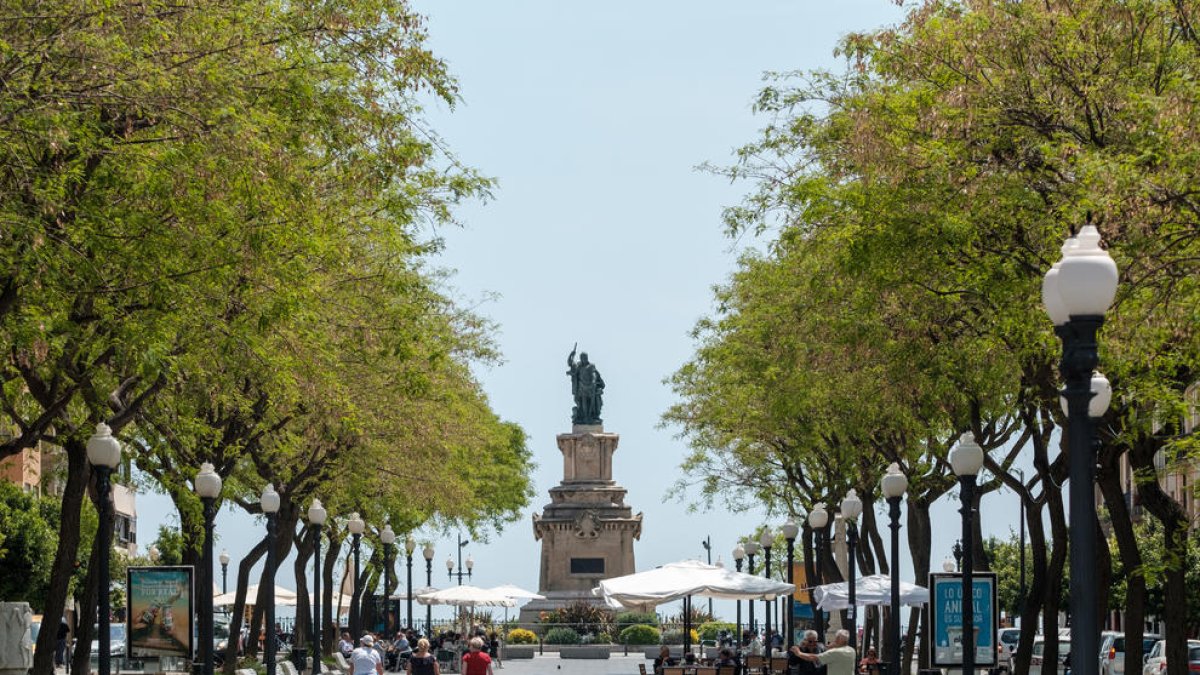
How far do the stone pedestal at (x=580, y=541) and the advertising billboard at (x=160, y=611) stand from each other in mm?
56961

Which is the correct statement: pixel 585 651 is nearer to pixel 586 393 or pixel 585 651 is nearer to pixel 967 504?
pixel 586 393

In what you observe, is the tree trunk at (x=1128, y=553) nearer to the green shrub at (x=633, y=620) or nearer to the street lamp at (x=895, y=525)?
the street lamp at (x=895, y=525)

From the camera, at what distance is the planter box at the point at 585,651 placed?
248ft

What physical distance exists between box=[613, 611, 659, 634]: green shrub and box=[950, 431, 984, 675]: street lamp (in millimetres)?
56707

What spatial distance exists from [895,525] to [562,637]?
49.9m

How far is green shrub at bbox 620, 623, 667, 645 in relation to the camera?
80.0m

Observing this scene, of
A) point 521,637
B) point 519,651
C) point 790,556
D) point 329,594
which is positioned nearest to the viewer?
point 790,556

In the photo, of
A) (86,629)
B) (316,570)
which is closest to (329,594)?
(316,570)

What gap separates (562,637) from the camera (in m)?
80.2

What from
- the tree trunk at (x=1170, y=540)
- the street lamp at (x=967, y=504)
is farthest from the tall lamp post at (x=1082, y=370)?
the tree trunk at (x=1170, y=540)

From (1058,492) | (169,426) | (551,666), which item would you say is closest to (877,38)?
(1058,492)

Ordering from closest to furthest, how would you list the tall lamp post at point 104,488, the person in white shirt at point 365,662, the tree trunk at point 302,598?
the tall lamp post at point 104,488, the person in white shirt at point 365,662, the tree trunk at point 302,598

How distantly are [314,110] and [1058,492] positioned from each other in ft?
49.8

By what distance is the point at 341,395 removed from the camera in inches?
1226
